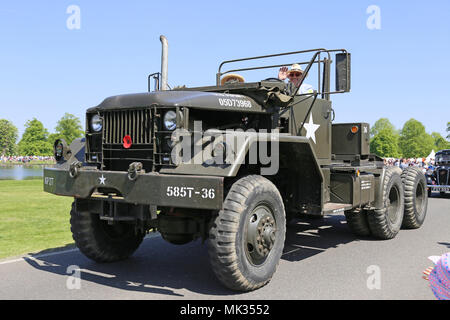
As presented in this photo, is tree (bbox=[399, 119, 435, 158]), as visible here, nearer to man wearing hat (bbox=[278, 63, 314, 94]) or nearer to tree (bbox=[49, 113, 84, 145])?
tree (bbox=[49, 113, 84, 145])

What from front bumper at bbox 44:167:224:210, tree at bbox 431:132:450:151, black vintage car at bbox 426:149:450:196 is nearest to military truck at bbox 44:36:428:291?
front bumper at bbox 44:167:224:210

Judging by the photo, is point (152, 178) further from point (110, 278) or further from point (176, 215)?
point (110, 278)

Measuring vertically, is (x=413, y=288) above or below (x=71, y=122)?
below

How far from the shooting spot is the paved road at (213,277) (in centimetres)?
440

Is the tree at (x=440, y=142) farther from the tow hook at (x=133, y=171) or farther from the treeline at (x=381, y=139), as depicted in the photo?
the tow hook at (x=133, y=171)

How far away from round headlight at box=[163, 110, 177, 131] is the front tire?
0.88 meters

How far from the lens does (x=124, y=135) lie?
4836 mm


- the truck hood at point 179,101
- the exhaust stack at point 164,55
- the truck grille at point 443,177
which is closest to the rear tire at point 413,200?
the truck hood at point 179,101

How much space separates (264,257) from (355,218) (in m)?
3.25

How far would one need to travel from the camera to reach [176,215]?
4.73 meters

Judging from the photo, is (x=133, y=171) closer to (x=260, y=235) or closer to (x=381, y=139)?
(x=260, y=235)

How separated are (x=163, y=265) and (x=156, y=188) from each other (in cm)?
176

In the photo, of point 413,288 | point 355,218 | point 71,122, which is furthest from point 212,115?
point 71,122

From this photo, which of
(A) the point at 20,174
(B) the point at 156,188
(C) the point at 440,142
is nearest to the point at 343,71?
(B) the point at 156,188
